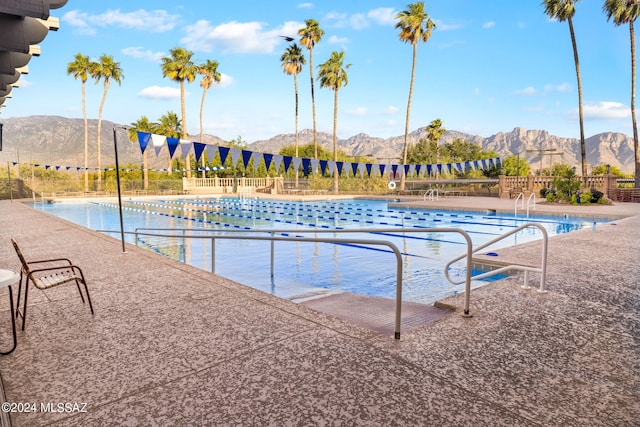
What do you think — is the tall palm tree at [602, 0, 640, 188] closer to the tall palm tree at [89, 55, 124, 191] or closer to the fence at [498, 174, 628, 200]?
the fence at [498, 174, 628, 200]

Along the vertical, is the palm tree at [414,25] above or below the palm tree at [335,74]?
above

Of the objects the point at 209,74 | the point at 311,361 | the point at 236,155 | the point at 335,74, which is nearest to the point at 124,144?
the point at 209,74

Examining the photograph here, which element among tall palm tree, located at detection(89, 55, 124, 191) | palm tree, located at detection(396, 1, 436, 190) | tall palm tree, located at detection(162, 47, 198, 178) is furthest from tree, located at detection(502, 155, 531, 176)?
tall palm tree, located at detection(89, 55, 124, 191)

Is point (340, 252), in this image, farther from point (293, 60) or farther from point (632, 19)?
point (293, 60)

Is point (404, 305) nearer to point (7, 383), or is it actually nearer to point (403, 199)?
point (7, 383)

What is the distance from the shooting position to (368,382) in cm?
245

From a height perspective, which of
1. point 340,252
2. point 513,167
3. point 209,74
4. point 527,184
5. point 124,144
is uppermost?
point 124,144

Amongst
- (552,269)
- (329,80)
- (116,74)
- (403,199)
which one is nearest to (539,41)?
(329,80)

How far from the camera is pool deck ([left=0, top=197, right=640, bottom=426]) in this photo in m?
2.16

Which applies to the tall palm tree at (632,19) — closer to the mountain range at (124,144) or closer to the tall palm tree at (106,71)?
the tall palm tree at (106,71)

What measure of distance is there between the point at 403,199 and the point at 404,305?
24.5m

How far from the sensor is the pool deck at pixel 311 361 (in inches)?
85.0

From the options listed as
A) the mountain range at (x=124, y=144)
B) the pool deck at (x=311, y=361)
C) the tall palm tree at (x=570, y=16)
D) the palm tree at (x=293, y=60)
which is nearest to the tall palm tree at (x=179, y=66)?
the palm tree at (x=293, y=60)

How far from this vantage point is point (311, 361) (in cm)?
276
